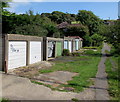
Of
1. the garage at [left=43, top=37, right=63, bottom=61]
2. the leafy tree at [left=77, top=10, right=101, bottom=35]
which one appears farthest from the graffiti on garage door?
the leafy tree at [left=77, top=10, right=101, bottom=35]

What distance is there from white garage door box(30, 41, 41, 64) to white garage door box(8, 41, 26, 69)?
105 centimetres

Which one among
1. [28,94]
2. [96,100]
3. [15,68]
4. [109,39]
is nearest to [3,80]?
[28,94]

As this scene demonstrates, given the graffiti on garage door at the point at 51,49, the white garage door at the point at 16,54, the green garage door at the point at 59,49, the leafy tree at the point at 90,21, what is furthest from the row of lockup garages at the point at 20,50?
the leafy tree at the point at 90,21

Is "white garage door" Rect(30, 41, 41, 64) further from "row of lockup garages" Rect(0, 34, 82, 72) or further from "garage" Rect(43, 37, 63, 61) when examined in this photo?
"garage" Rect(43, 37, 63, 61)

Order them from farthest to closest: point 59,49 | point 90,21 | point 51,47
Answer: point 90,21, point 59,49, point 51,47

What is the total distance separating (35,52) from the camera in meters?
13.2

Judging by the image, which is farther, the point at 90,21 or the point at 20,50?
the point at 90,21

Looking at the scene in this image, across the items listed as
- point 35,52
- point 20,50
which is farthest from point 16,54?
point 35,52

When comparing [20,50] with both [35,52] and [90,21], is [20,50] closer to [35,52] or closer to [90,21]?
[35,52]

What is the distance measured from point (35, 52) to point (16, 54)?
2.89 m

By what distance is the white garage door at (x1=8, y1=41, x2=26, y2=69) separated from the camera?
32.0 ft

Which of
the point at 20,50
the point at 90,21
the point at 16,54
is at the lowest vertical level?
the point at 16,54

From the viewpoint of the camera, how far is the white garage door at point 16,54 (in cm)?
977

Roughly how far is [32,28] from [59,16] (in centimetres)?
5307
